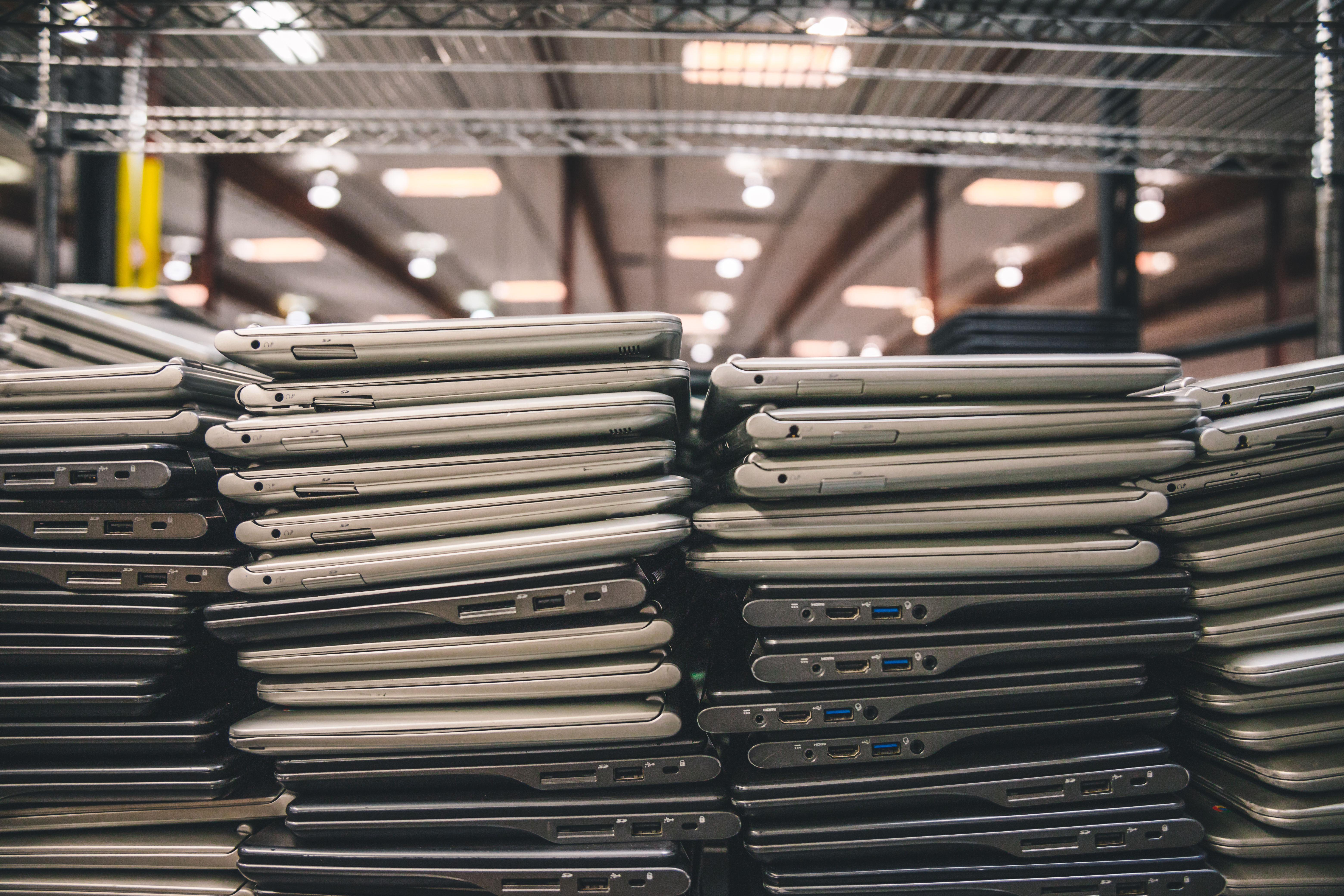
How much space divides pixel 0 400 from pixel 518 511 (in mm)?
575

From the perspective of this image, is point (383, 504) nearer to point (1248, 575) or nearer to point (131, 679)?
point (131, 679)

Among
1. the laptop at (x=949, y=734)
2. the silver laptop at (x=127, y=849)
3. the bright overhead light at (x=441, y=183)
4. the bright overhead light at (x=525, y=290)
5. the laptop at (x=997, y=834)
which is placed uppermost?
the bright overhead light at (x=441, y=183)

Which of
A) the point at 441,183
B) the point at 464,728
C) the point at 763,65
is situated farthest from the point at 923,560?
the point at 441,183

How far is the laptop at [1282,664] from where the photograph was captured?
613 mm

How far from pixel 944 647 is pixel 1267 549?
357 mm

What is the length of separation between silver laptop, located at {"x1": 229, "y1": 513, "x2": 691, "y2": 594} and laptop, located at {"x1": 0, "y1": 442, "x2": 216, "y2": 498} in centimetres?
14

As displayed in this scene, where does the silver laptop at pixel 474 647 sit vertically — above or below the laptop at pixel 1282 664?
above

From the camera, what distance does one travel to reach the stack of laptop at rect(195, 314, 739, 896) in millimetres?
593

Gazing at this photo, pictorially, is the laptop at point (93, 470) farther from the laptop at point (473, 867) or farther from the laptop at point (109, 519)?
the laptop at point (473, 867)

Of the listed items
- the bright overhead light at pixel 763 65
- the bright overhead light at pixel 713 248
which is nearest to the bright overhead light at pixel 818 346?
the bright overhead light at pixel 713 248

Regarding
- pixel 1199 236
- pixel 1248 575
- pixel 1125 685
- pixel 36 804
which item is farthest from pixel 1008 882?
pixel 1199 236

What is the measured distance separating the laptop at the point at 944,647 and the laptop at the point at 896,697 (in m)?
0.01

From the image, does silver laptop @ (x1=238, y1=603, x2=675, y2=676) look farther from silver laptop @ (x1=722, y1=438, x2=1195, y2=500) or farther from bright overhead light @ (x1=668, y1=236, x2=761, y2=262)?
bright overhead light @ (x1=668, y1=236, x2=761, y2=262)

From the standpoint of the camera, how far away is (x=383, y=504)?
644 millimetres
